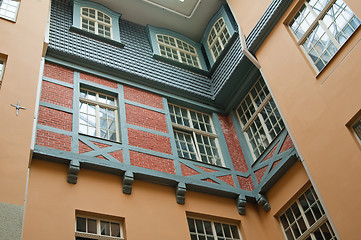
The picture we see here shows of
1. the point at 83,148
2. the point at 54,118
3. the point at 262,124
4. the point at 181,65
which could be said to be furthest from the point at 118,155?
the point at 181,65

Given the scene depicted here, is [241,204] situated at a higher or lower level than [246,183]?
lower

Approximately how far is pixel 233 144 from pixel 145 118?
277cm

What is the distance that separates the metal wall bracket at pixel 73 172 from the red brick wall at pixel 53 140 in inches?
20.6

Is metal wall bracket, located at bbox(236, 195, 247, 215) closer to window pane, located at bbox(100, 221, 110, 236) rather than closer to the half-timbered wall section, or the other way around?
the half-timbered wall section

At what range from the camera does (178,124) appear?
11.7 metres

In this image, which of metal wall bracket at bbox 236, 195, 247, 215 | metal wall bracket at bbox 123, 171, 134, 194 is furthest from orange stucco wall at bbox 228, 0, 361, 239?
metal wall bracket at bbox 123, 171, 134, 194

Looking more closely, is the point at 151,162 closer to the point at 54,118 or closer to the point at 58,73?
the point at 54,118

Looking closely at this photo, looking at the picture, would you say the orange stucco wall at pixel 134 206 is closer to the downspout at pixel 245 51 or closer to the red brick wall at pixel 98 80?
the downspout at pixel 245 51

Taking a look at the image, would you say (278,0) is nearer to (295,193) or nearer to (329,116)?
(329,116)

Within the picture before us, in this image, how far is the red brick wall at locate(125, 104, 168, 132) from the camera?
10.7 metres

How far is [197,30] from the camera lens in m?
14.7

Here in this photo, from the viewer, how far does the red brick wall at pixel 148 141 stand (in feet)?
33.3

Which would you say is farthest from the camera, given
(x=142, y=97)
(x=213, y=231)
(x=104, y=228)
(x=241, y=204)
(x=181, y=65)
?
(x=181, y=65)

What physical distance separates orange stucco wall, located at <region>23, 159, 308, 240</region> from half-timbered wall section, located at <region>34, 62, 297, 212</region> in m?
0.20
